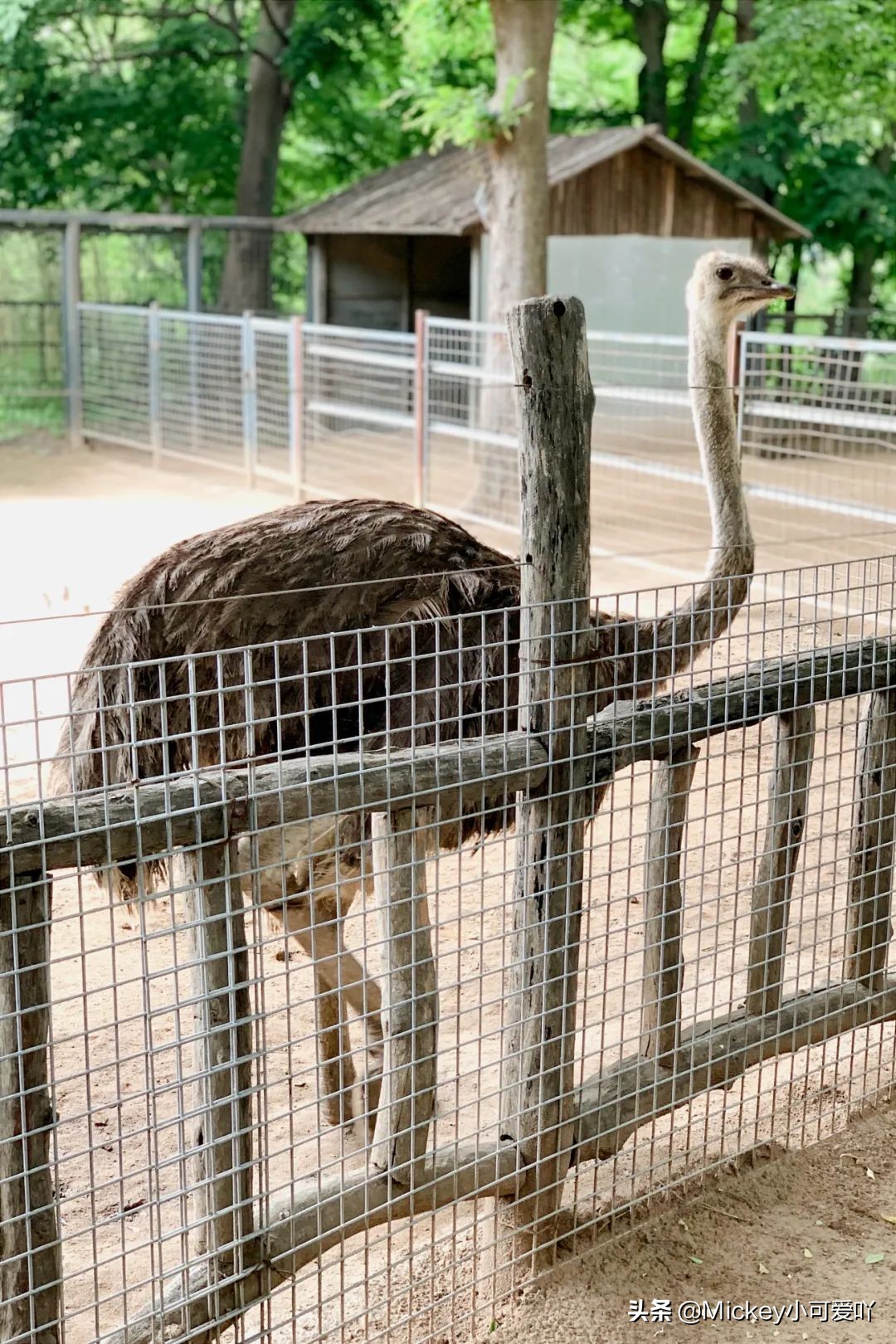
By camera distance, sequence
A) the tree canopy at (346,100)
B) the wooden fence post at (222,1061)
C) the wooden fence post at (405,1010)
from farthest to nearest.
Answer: the tree canopy at (346,100), the wooden fence post at (405,1010), the wooden fence post at (222,1061)

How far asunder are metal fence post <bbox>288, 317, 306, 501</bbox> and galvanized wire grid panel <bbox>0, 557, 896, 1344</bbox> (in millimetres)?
8434

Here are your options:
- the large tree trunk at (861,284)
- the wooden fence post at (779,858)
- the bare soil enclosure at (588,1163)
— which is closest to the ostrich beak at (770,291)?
the bare soil enclosure at (588,1163)

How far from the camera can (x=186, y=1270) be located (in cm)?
268

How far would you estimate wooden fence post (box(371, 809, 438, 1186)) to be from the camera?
2990 millimetres

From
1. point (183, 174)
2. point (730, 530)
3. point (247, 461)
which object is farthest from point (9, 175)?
point (730, 530)

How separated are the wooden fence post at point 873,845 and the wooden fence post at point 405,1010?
52.6 inches

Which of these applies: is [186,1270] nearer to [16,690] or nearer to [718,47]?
[16,690]

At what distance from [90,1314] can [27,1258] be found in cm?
117

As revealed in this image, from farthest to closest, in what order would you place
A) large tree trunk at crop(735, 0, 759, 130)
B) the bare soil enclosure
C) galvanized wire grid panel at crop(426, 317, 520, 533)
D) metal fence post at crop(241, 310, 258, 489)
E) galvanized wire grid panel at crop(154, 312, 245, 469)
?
large tree trunk at crop(735, 0, 759, 130) → galvanized wire grid panel at crop(154, 312, 245, 469) → metal fence post at crop(241, 310, 258, 489) → galvanized wire grid panel at crop(426, 317, 520, 533) → the bare soil enclosure

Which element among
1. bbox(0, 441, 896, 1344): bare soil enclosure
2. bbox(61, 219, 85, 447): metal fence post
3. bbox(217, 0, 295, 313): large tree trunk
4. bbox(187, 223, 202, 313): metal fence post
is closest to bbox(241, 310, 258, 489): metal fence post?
bbox(61, 219, 85, 447): metal fence post

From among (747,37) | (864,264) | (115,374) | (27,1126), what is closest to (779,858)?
(27,1126)

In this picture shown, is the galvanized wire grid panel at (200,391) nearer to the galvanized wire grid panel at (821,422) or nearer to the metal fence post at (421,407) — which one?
the metal fence post at (421,407)

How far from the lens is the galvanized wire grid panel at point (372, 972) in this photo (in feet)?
8.72

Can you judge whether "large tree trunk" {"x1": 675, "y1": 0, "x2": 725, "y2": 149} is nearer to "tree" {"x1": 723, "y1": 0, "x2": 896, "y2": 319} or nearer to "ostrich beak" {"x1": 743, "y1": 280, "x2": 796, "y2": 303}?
"tree" {"x1": 723, "y1": 0, "x2": 896, "y2": 319}
